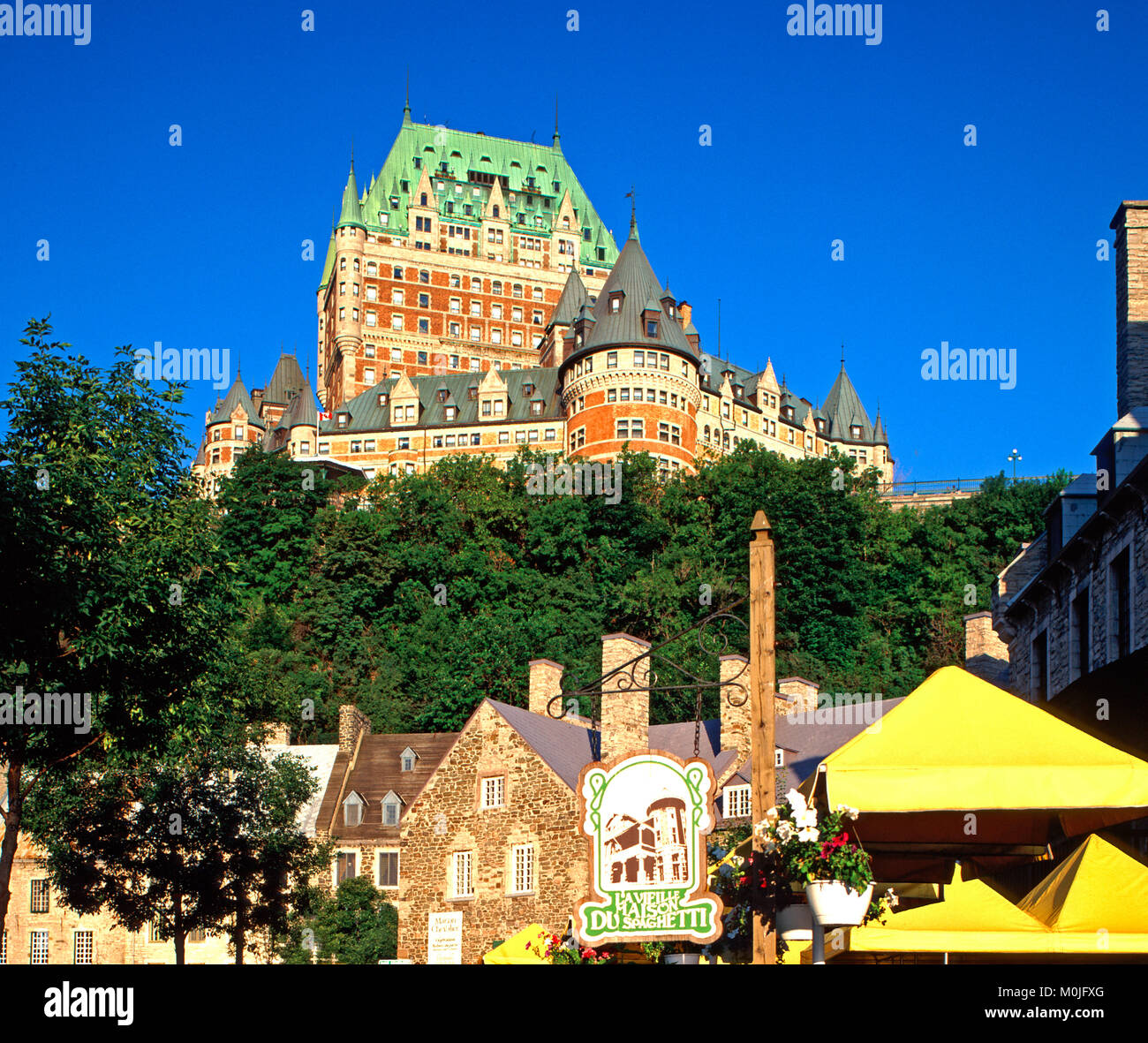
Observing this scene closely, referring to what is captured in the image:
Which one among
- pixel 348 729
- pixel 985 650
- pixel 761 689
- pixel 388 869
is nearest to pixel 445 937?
pixel 388 869

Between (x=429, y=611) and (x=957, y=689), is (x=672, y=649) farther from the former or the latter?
(x=957, y=689)

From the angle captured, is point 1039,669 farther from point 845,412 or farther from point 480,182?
point 480,182

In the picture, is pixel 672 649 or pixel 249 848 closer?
pixel 249 848

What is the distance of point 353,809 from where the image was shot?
177 ft

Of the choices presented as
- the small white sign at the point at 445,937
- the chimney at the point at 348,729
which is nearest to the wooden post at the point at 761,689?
the small white sign at the point at 445,937

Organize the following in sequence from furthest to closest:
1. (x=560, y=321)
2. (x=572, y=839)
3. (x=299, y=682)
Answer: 1. (x=560, y=321)
2. (x=299, y=682)
3. (x=572, y=839)

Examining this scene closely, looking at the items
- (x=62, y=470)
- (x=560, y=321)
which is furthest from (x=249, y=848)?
(x=560, y=321)

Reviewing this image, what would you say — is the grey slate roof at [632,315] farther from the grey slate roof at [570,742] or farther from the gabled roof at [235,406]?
the grey slate roof at [570,742]

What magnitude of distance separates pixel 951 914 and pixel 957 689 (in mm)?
2127

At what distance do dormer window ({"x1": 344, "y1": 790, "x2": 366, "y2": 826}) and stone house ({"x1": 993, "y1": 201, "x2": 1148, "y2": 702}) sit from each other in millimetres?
30288

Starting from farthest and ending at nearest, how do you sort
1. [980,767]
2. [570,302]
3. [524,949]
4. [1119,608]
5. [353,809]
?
[570,302] → [353,809] → [524,949] → [1119,608] → [980,767]

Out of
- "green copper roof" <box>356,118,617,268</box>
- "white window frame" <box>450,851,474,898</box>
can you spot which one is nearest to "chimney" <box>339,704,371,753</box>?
"white window frame" <box>450,851,474,898</box>

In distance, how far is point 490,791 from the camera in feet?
140

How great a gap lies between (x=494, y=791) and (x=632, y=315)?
7330 cm
